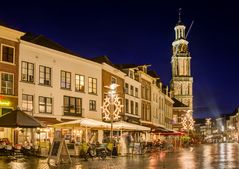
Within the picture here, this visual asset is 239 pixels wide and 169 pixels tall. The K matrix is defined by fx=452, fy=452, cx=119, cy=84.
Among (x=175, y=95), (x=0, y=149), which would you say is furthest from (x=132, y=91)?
(x=175, y=95)

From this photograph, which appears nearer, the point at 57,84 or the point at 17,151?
the point at 17,151

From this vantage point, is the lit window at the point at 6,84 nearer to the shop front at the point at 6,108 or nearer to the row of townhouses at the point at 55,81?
the row of townhouses at the point at 55,81

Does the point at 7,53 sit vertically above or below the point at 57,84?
above

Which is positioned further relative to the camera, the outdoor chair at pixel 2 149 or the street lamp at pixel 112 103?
the street lamp at pixel 112 103

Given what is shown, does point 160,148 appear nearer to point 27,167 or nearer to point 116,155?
point 116,155

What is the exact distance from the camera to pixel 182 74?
14488 cm

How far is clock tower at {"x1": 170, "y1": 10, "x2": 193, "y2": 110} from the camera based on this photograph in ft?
466

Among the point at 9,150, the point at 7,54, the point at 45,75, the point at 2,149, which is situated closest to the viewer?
the point at 9,150

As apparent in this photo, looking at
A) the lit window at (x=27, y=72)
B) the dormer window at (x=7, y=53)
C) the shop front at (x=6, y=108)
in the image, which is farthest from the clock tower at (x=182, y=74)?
the shop front at (x=6, y=108)

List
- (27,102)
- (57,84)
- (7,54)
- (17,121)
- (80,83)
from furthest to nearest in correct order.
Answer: (80,83) < (57,84) < (27,102) < (7,54) < (17,121)

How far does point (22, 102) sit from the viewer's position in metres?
36.9

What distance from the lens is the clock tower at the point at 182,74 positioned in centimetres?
14212

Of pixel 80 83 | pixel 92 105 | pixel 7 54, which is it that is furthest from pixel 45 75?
pixel 92 105

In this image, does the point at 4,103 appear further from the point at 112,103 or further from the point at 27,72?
the point at 112,103
